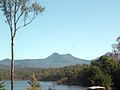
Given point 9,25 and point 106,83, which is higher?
point 9,25

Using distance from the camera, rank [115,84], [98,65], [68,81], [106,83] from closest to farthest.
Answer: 1. [106,83]
2. [115,84]
3. [98,65]
4. [68,81]

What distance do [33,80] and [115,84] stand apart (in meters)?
49.1

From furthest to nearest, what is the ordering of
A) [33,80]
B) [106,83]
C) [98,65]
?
[98,65], [106,83], [33,80]

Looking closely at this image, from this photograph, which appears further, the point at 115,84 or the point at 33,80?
the point at 115,84

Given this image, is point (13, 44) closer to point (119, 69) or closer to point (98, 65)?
point (119, 69)

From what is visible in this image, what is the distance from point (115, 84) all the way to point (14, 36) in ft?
218

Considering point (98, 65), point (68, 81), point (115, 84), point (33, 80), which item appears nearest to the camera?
point (33, 80)


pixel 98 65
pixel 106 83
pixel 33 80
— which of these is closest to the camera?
pixel 33 80

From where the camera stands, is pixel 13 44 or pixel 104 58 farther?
pixel 104 58

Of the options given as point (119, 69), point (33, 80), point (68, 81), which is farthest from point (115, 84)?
point (68, 81)

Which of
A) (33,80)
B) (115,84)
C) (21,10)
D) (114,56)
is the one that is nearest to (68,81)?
(114,56)

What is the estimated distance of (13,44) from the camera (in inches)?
931

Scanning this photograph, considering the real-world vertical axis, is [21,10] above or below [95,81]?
above

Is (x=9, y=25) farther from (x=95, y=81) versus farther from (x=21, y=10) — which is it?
(x=95, y=81)
